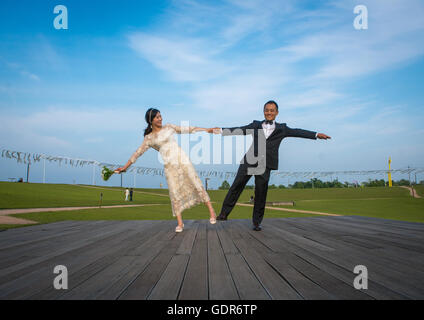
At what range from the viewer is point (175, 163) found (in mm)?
4445

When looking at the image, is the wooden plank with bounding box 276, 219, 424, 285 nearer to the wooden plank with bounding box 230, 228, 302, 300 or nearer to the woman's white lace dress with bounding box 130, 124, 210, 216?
the wooden plank with bounding box 230, 228, 302, 300

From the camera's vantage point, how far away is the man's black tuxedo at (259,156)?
4582 millimetres

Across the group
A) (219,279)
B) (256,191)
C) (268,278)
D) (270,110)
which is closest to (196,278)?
(219,279)

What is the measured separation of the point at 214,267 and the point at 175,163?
247 centimetres

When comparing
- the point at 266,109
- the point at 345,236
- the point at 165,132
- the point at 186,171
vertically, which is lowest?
the point at 345,236

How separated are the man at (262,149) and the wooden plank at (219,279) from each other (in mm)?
1852

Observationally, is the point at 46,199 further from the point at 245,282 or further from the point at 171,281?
the point at 245,282

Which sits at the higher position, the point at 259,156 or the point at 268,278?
the point at 259,156

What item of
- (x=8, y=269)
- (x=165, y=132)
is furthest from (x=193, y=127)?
(x=8, y=269)

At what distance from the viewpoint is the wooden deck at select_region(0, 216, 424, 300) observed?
161cm

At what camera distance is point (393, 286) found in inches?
67.6

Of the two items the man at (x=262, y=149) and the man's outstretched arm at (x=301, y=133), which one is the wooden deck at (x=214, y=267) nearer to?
the man at (x=262, y=149)
